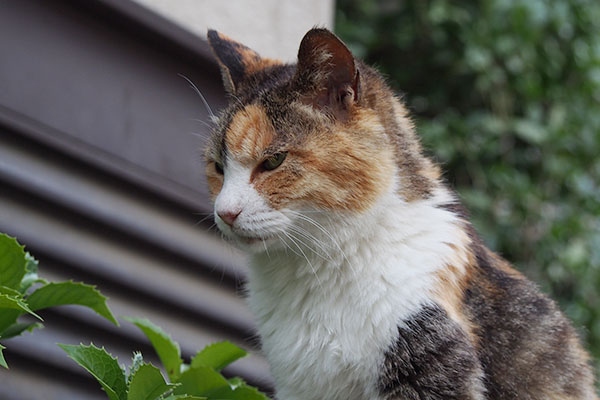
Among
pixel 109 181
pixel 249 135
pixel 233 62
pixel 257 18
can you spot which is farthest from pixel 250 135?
pixel 257 18

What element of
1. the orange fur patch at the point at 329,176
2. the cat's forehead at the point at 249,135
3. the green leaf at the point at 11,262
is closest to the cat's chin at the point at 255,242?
the orange fur patch at the point at 329,176

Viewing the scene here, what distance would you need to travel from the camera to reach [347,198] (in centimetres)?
187

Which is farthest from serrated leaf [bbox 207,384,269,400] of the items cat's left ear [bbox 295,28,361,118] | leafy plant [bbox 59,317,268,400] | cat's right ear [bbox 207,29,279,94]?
cat's right ear [bbox 207,29,279,94]

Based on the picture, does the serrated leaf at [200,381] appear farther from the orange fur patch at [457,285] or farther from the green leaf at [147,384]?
the orange fur patch at [457,285]

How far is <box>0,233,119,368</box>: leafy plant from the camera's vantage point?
1588mm

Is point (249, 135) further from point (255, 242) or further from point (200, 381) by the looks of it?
point (200, 381)

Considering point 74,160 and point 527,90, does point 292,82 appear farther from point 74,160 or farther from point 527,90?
point 527,90

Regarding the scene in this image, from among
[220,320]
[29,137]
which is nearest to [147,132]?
[29,137]

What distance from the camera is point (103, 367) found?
1575mm

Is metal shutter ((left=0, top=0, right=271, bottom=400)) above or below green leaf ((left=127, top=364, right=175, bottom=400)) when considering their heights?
above

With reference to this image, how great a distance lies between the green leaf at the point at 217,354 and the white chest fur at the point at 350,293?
0.36ft

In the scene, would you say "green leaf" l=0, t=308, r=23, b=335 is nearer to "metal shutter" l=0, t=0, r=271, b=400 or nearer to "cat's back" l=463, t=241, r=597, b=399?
"metal shutter" l=0, t=0, r=271, b=400

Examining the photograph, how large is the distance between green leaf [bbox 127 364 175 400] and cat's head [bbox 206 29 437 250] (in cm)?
47

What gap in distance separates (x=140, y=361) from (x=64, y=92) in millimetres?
1204
